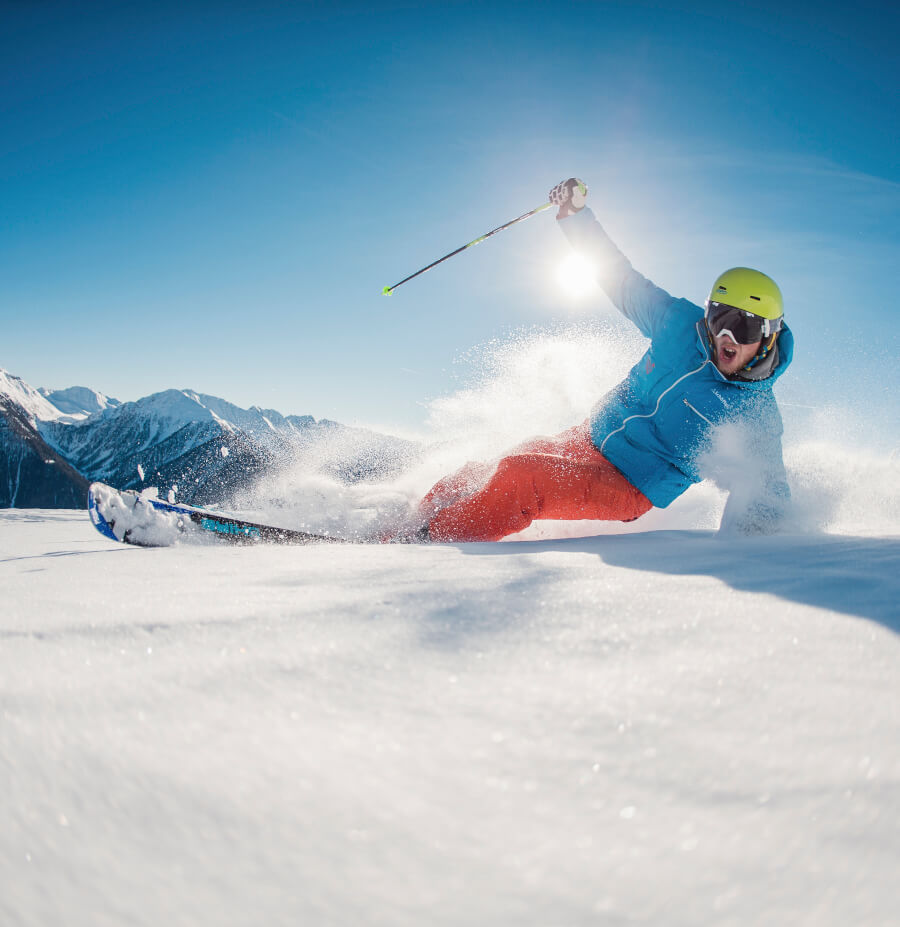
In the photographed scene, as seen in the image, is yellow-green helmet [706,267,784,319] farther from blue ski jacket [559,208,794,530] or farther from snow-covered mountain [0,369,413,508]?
snow-covered mountain [0,369,413,508]

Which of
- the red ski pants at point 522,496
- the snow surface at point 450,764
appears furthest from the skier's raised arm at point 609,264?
the snow surface at point 450,764

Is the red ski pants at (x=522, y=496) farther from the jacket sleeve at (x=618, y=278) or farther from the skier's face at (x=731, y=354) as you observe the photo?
the jacket sleeve at (x=618, y=278)

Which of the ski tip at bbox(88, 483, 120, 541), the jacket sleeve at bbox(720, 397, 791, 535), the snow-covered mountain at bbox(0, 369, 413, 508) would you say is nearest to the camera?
the jacket sleeve at bbox(720, 397, 791, 535)

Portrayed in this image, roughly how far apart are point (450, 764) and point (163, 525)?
3.30m

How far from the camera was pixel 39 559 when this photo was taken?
2.56m

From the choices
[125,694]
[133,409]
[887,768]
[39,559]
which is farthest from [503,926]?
[133,409]

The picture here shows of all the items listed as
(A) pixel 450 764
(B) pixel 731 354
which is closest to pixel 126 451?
(B) pixel 731 354

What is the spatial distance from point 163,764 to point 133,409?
21690cm

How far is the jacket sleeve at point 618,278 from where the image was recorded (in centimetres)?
405

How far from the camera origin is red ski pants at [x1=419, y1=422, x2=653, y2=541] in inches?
141

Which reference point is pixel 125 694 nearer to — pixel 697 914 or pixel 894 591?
pixel 697 914

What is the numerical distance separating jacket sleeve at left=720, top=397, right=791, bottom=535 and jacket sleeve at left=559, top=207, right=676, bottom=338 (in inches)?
42.1

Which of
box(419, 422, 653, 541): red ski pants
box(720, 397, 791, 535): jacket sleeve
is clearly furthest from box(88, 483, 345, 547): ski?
box(720, 397, 791, 535): jacket sleeve

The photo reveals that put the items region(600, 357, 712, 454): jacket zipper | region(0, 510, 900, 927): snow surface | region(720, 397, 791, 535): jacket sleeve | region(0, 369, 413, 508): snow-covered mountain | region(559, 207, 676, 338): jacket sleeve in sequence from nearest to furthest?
1. region(0, 510, 900, 927): snow surface
2. region(720, 397, 791, 535): jacket sleeve
3. region(600, 357, 712, 454): jacket zipper
4. region(559, 207, 676, 338): jacket sleeve
5. region(0, 369, 413, 508): snow-covered mountain
